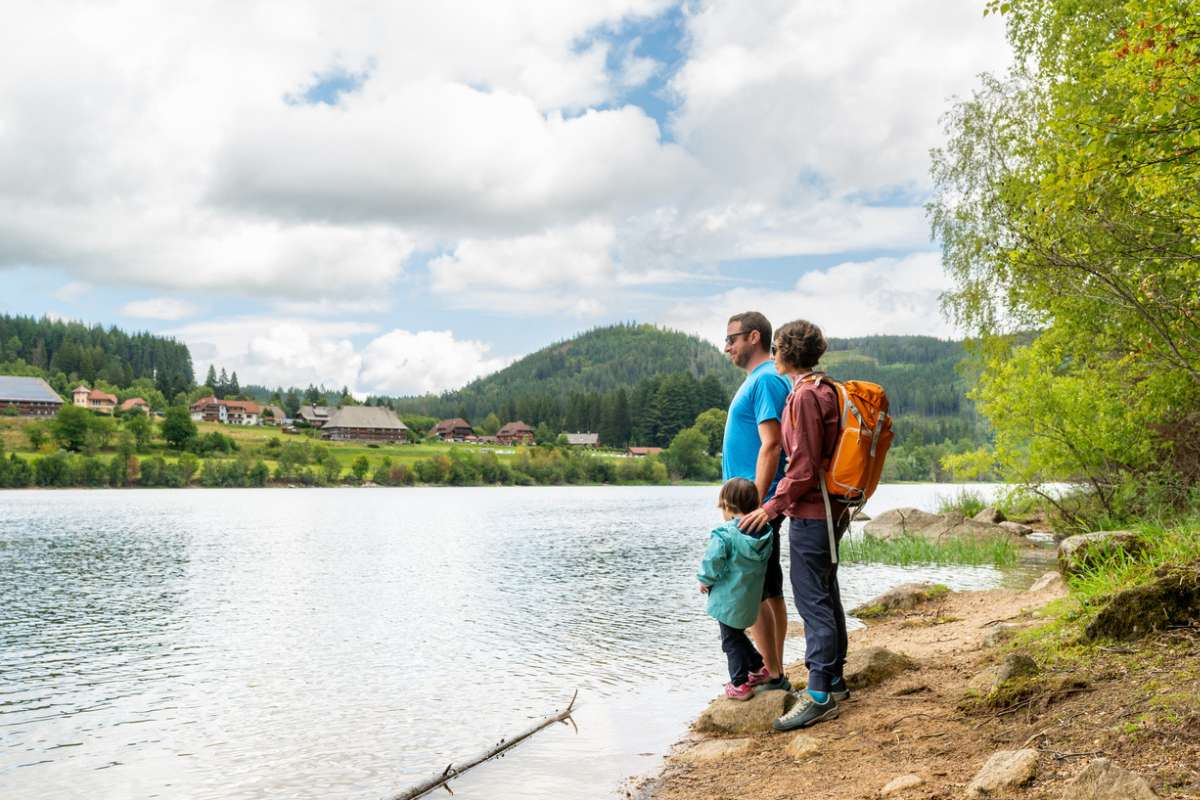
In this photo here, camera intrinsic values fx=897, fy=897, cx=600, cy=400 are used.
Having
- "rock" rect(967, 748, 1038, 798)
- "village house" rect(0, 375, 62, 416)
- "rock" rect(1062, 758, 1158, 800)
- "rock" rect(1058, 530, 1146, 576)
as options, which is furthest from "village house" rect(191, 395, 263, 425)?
"rock" rect(1062, 758, 1158, 800)

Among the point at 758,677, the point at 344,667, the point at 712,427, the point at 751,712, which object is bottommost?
the point at 344,667

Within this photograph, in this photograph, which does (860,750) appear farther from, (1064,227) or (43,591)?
(43,591)

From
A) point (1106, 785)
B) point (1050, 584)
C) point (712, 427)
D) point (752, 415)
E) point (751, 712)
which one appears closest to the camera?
point (1106, 785)

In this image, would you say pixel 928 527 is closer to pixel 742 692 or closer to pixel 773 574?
pixel 742 692

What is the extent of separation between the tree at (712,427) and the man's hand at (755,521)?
131m

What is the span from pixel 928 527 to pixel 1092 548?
19.2m

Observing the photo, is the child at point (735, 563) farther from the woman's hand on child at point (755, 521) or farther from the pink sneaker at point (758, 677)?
the pink sneaker at point (758, 677)

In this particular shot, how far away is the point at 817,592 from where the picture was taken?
6.42 metres

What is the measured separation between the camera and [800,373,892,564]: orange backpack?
6211mm

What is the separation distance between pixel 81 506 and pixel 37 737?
6070 centimetres

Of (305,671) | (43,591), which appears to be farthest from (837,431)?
(43,591)

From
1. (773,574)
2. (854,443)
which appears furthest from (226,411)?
(854,443)

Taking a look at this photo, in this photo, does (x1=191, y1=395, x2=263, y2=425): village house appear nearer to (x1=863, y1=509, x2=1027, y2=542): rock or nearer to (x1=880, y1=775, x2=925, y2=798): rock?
(x1=863, y1=509, x2=1027, y2=542): rock

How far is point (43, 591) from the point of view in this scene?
2039 cm
